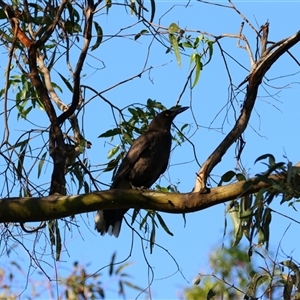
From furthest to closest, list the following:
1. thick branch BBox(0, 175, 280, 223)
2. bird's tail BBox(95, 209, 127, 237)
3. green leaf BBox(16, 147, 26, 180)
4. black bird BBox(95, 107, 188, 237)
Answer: black bird BBox(95, 107, 188, 237) → bird's tail BBox(95, 209, 127, 237) → green leaf BBox(16, 147, 26, 180) → thick branch BBox(0, 175, 280, 223)

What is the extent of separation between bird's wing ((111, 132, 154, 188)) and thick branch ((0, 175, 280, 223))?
6.13 feet

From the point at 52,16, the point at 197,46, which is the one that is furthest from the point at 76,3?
the point at 197,46

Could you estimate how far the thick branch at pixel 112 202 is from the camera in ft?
11.4

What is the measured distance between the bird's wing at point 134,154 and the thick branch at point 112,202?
187 centimetres

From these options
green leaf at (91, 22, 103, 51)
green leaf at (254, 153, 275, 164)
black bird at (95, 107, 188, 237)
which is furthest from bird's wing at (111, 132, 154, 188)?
green leaf at (254, 153, 275, 164)

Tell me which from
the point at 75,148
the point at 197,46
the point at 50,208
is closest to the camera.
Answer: the point at 50,208

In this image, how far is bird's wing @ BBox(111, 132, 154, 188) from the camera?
223 inches

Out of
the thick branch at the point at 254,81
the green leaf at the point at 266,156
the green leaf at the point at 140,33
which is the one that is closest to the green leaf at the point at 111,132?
the green leaf at the point at 140,33

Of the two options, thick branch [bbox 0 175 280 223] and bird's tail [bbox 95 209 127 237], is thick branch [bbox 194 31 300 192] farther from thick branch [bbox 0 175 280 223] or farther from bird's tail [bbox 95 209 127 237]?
bird's tail [bbox 95 209 127 237]

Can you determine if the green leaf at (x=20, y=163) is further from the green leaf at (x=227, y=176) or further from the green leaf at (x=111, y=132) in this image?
the green leaf at (x=227, y=176)

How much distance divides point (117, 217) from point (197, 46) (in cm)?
160

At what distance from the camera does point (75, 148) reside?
4230 millimetres

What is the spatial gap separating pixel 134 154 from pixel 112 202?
7.44ft

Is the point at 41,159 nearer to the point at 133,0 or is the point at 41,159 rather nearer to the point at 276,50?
the point at 133,0
